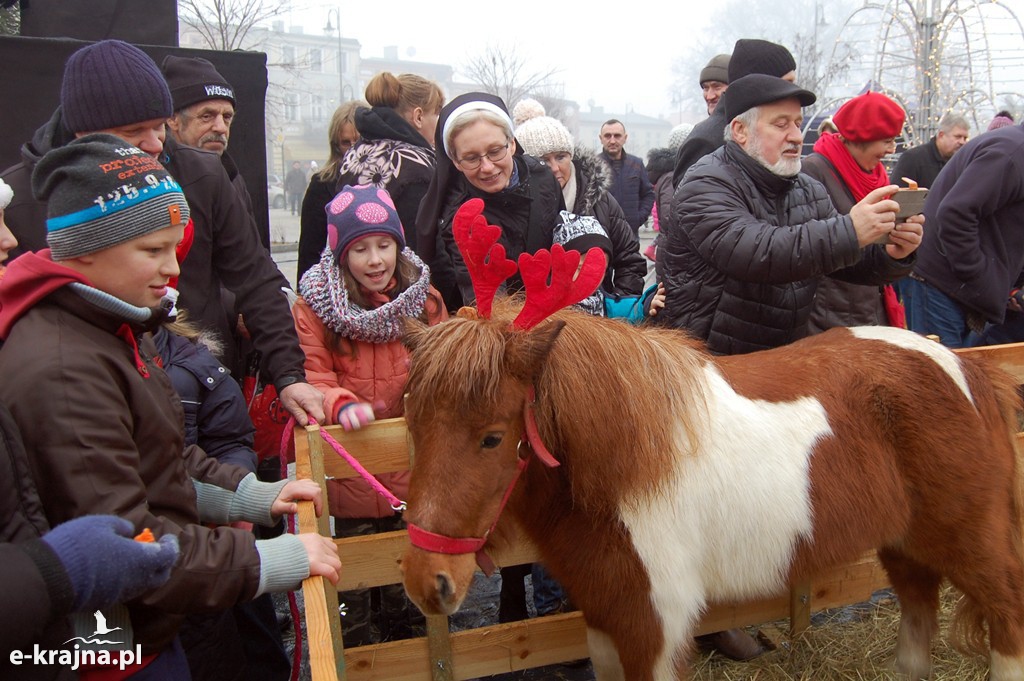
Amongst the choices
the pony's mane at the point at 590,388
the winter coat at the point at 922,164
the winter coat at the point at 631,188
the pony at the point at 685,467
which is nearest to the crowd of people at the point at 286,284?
the pony at the point at 685,467

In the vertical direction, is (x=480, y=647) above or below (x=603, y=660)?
below

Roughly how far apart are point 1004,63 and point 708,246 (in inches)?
605

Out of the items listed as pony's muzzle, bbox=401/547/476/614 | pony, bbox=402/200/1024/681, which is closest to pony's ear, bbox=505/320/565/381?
pony, bbox=402/200/1024/681

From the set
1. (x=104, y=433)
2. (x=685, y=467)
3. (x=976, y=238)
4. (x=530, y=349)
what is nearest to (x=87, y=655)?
(x=104, y=433)

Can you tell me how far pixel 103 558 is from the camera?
1.37m

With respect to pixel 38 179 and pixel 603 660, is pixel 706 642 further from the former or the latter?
pixel 38 179

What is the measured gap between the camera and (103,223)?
5.41 feet

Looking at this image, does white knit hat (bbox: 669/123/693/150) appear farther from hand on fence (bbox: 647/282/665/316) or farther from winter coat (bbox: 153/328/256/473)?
winter coat (bbox: 153/328/256/473)

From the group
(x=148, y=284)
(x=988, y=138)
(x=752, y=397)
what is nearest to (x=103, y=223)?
(x=148, y=284)

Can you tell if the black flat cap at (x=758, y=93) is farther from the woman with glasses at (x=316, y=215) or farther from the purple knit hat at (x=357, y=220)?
the woman with glasses at (x=316, y=215)

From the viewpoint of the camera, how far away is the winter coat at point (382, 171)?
14.3 feet

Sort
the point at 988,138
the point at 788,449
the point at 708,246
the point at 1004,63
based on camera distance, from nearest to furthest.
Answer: the point at 788,449 < the point at 708,246 < the point at 988,138 < the point at 1004,63

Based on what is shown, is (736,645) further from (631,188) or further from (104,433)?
(631,188)

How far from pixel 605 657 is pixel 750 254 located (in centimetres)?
146
